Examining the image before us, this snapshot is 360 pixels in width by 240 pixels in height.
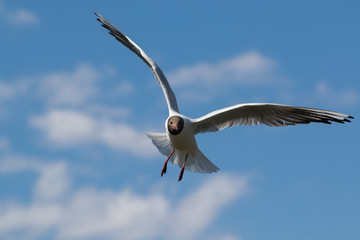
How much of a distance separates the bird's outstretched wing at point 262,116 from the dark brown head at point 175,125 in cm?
33

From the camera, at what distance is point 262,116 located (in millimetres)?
10344

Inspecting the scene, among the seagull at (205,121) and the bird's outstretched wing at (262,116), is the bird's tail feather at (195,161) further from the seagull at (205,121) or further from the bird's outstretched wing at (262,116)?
the bird's outstretched wing at (262,116)

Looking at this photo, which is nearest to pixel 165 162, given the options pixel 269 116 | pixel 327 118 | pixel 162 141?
pixel 162 141

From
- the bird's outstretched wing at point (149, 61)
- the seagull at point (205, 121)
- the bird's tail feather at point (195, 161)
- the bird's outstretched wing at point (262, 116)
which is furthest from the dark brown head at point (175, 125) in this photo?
the bird's tail feather at point (195, 161)

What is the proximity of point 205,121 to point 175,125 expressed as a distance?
0.71 metres

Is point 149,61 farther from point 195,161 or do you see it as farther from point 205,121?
point 195,161

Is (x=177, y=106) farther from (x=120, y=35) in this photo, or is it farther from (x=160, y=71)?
(x=120, y=35)

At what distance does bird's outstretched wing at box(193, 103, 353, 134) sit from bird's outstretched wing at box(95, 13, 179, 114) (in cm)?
81

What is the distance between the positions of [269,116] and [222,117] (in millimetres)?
861

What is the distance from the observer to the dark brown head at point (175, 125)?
32.9ft

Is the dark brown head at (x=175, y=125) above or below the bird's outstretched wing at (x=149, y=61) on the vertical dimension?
below

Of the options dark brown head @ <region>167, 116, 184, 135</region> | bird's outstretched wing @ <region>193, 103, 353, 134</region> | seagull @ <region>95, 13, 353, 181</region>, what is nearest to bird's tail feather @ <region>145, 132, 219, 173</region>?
seagull @ <region>95, 13, 353, 181</region>

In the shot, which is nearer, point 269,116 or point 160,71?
point 269,116

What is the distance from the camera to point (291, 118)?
401 inches
